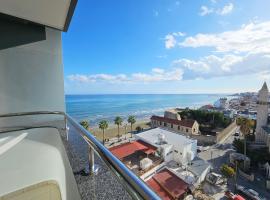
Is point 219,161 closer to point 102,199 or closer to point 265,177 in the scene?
point 265,177

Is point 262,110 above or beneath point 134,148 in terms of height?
above

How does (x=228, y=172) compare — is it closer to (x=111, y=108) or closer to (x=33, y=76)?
(x=33, y=76)

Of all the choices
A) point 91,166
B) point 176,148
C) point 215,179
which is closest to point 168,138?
point 176,148

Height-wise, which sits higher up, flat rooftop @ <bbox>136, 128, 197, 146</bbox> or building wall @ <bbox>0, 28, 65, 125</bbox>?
building wall @ <bbox>0, 28, 65, 125</bbox>

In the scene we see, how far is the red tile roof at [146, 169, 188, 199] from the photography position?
6023 mm

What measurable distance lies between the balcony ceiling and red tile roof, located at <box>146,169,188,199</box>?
224 inches

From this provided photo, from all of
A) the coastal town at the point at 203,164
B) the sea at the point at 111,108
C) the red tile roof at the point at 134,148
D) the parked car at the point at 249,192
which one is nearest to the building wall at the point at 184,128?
the coastal town at the point at 203,164

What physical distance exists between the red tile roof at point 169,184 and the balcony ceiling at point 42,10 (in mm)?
5687

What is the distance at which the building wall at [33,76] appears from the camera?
2.15 metres

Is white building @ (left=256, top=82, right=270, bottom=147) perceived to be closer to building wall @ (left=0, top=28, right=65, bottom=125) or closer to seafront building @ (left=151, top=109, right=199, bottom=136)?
seafront building @ (left=151, top=109, right=199, bottom=136)

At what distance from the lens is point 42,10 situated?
189 cm

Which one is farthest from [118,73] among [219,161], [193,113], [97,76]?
[219,161]

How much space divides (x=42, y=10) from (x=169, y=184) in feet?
22.7

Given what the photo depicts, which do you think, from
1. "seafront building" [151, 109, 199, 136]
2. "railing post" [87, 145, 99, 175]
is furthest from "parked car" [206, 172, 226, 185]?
"railing post" [87, 145, 99, 175]
